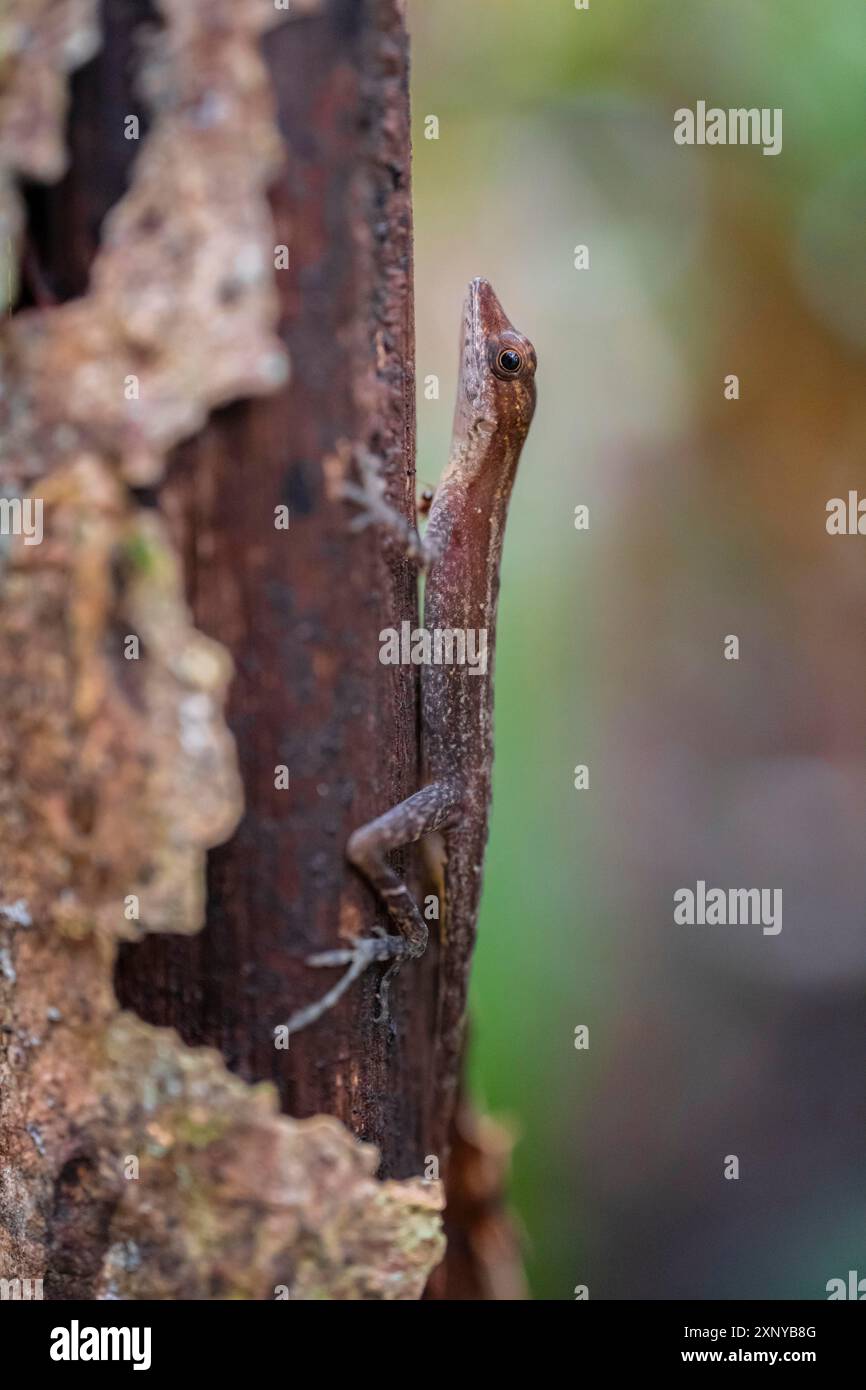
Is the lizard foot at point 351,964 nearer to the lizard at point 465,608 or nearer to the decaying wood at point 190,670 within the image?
the decaying wood at point 190,670

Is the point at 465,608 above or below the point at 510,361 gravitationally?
below

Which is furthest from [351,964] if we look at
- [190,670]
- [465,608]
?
[465,608]

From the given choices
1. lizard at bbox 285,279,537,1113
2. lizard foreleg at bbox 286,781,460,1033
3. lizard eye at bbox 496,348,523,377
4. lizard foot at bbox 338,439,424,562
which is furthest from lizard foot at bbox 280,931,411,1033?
lizard eye at bbox 496,348,523,377

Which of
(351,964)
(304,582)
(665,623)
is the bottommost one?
(351,964)

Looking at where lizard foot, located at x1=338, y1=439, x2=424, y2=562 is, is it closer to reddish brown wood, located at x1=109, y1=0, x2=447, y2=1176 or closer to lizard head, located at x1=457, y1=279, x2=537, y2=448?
reddish brown wood, located at x1=109, y1=0, x2=447, y2=1176

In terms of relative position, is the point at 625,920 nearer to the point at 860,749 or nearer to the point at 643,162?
the point at 860,749

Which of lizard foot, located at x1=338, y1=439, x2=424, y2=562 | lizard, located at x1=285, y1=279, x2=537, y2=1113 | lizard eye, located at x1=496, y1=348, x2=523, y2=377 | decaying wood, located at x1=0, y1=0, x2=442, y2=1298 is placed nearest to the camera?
decaying wood, located at x1=0, y1=0, x2=442, y2=1298

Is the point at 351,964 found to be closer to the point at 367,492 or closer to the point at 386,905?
the point at 386,905

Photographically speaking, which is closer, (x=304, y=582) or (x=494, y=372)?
(x=304, y=582)
